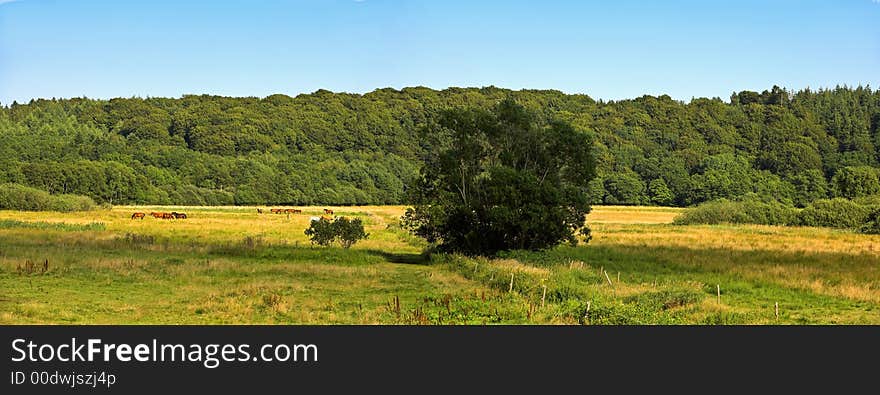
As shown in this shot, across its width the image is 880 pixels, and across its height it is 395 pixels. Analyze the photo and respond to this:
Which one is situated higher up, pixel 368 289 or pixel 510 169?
pixel 510 169

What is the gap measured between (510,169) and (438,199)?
3569 mm

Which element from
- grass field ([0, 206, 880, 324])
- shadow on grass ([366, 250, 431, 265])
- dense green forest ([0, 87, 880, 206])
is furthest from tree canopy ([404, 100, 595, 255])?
dense green forest ([0, 87, 880, 206])

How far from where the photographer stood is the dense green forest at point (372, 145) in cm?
11244

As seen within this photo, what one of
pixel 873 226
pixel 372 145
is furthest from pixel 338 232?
pixel 372 145

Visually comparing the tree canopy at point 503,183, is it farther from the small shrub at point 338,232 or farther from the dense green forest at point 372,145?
the dense green forest at point 372,145

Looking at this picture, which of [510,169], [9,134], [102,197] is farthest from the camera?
[9,134]

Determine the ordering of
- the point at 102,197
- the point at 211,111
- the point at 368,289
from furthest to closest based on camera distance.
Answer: the point at 211,111, the point at 102,197, the point at 368,289

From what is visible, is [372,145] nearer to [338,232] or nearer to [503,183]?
[338,232]

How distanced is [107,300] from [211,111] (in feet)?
494

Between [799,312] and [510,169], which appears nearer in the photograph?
[799,312]

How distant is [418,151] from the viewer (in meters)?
152

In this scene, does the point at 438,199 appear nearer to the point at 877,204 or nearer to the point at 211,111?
the point at 877,204

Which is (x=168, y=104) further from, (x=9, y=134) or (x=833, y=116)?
(x=833, y=116)

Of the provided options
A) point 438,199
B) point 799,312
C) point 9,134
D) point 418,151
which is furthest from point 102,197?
point 799,312
